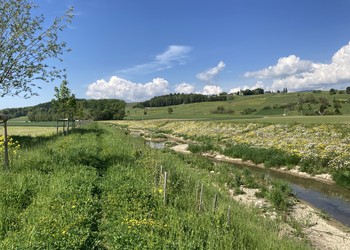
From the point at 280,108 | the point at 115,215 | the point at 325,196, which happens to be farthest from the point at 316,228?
the point at 280,108

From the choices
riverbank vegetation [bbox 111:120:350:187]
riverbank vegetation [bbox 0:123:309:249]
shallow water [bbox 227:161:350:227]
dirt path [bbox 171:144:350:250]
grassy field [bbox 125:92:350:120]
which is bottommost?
shallow water [bbox 227:161:350:227]

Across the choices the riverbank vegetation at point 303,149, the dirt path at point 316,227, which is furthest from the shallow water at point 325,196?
the riverbank vegetation at point 303,149

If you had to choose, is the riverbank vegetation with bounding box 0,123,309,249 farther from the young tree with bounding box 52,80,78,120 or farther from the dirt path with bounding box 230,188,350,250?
the young tree with bounding box 52,80,78,120

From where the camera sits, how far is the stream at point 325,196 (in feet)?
49.3

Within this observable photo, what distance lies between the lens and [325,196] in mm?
18281

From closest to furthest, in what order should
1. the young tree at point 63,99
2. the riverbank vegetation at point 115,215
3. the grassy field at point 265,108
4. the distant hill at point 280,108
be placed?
1. the riverbank vegetation at point 115,215
2. the young tree at point 63,99
3. the distant hill at point 280,108
4. the grassy field at point 265,108

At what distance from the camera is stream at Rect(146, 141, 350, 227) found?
1504cm

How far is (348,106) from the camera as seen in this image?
10794cm

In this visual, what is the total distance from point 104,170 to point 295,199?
34.2ft

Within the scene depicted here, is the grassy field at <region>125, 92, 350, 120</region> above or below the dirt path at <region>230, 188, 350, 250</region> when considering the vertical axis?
above

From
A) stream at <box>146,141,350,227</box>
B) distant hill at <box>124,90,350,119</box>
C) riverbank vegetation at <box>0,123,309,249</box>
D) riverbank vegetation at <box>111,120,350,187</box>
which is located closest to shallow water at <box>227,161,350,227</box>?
stream at <box>146,141,350,227</box>

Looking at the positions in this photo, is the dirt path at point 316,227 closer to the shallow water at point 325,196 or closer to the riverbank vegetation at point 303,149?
the shallow water at point 325,196

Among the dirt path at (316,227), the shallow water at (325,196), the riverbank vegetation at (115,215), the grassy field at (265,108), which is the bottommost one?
the shallow water at (325,196)

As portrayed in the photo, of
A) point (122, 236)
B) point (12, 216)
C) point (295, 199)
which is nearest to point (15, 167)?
point (12, 216)
